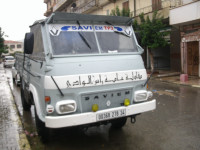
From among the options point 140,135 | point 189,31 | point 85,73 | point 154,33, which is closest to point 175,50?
point 189,31

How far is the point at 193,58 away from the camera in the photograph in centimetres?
1596

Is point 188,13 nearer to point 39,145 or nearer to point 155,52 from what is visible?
point 155,52

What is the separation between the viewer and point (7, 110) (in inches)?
286

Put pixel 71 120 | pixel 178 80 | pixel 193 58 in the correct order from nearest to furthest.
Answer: pixel 71 120 < pixel 178 80 < pixel 193 58

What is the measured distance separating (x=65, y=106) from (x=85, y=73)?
0.66m

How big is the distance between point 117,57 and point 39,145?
7.64ft

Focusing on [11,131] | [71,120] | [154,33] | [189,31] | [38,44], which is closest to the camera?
[71,120]

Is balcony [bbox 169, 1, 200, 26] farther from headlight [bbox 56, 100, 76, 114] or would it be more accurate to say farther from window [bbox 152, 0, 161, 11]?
headlight [bbox 56, 100, 76, 114]

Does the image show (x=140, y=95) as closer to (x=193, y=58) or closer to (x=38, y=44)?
(x=38, y=44)

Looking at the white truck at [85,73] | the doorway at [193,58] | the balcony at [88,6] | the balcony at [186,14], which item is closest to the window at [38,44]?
the white truck at [85,73]

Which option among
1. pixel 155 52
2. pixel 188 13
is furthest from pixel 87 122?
pixel 155 52

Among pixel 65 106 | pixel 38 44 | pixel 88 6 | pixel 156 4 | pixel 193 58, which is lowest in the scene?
pixel 65 106

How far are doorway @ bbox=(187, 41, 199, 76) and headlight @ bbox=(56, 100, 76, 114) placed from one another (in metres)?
13.7

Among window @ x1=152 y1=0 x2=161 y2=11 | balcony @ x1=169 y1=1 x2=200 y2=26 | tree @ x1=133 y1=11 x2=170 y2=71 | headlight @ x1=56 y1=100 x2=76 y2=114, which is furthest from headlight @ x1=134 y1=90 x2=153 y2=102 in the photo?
window @ x1=152 y1=0 x2=161 y2=11
